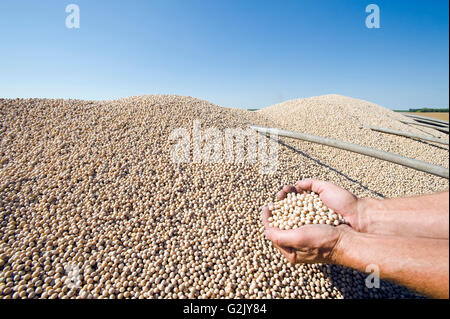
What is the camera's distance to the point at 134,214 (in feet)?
7.84

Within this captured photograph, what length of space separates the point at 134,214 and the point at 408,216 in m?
2.58

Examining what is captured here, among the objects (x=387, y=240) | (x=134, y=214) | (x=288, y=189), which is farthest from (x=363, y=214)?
(x=134, y=214)

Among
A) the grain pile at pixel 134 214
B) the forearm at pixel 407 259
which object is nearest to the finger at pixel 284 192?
the grain pile at pixel 134 214

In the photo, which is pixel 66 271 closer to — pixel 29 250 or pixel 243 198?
pixel 29 250

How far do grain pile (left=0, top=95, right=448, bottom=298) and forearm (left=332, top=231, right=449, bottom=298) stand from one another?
80cm

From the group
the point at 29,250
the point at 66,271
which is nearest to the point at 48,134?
the point at 29,250

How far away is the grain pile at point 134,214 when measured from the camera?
6.05 feet

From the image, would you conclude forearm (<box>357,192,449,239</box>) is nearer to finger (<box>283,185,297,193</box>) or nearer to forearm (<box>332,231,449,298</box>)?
forearm (<box>332,231,449,298</box>)

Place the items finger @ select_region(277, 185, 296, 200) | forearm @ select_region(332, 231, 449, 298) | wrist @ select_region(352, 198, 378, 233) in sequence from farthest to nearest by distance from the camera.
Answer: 1. finger @ select_region(277, 185, 296, 200)
2. wrist @ select_region(352, 198, 378, 233)
3. forearm @ select_region(332, 231, 449, 298)

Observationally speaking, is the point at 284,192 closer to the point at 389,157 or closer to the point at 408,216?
the point at 408,216

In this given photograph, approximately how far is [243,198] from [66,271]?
1.98 meters

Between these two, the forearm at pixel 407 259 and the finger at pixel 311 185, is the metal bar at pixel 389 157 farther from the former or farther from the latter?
the forearm at pixel 407 259

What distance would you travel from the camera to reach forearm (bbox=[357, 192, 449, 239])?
54.8 inches

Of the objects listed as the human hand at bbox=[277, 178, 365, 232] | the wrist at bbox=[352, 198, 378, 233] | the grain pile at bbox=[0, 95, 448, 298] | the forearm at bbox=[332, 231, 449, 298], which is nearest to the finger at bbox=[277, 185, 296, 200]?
the human hand at bbox=[277, 178, 365, 232]
